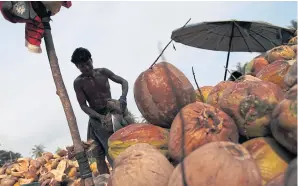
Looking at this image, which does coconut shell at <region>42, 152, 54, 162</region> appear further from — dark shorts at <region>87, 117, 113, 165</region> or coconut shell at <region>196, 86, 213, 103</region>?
coconut shell at <region>196, 86, 213, 103</region>

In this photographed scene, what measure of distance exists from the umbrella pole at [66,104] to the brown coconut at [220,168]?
1.46 m

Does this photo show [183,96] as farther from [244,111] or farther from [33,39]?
[33,39]

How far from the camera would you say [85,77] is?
5207mm

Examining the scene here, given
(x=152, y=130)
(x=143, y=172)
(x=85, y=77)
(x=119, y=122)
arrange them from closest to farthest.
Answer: (x=143, y=172)
(x=152, y=130)
(x=119, y=122)
(x=85, y=77)

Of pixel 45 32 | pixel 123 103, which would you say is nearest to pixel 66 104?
pixel 45 32

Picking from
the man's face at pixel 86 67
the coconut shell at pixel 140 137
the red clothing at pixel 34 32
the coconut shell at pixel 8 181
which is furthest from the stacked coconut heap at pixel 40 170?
the coconut shell at pixel 140 137

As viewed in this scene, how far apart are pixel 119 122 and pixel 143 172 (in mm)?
2280

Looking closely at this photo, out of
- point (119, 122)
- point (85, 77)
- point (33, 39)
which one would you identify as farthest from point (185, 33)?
point (33, 39)

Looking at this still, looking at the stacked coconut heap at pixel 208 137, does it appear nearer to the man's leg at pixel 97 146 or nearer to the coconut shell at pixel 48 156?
the man's leg at pixel 97 146

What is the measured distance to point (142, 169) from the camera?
233 cm

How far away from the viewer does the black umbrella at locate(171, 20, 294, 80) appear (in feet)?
21.4

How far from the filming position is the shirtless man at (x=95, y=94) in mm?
5062

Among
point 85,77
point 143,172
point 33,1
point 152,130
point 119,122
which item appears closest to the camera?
point 143,172

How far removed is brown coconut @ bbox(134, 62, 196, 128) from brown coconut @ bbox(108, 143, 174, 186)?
43cm
